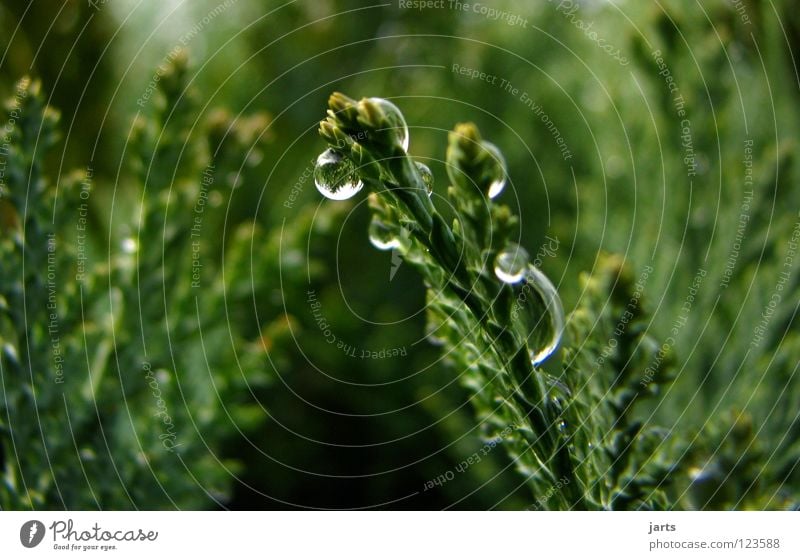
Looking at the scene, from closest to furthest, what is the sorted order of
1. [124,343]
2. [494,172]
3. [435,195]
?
[494,172], [124,343], [435,195]

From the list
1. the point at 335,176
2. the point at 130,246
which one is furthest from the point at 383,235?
Answer: the point at 130,246

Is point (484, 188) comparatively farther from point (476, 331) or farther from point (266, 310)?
point (266, 310)

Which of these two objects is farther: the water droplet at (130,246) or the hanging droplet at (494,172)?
the water droplet at (130,246)

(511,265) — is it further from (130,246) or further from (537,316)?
(130,246)

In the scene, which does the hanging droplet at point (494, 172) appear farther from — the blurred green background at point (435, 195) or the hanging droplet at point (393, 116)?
the blurred green background at point (435, 195)

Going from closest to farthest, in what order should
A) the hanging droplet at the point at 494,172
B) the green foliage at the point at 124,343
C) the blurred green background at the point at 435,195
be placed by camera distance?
the hanging droplet at the point at 494,172
the green foliage at the point at 124,343
the blurred green background at the point at 435,195

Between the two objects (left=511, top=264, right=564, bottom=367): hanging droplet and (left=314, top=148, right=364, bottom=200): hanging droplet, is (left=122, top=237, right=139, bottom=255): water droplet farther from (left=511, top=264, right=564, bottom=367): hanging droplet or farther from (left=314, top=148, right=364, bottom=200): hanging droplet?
(left=511, top=264, right=564, bottom=367): hanging droplet

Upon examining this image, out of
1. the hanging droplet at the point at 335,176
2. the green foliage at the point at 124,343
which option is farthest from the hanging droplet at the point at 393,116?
the green foliage at the point at 124,343
